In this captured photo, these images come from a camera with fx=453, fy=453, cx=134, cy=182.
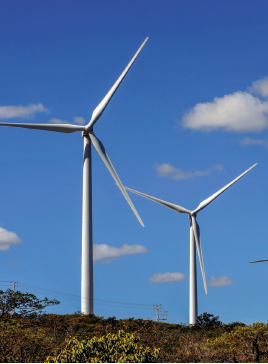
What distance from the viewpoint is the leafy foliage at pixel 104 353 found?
17109 mm

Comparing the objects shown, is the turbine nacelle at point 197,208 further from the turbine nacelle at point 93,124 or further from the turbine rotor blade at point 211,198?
the turbine nacelle at point 93,124

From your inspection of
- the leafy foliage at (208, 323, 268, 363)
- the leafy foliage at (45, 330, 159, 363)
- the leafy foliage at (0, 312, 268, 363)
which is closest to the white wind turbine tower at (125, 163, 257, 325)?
the leafy foliage at (0, 312, 268, 363)

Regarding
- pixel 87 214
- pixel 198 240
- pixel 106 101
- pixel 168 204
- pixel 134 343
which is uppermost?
pixel 106 101

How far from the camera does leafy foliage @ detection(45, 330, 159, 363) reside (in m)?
17.1

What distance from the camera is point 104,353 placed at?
1775 cm

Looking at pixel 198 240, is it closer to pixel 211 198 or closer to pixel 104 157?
pixel 211 198

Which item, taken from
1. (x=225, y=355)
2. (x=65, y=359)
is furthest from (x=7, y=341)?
(x=225, y=355)

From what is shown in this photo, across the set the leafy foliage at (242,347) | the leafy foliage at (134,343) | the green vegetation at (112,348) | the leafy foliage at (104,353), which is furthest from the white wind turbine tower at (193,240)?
the leafy foliage at (104,353)

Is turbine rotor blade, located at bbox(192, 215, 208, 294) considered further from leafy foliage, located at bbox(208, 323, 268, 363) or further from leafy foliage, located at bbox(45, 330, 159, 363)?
leafy foliage, located at bbox(45, 330, 159, 363)

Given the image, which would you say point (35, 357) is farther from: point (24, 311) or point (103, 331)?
point (24, 311)

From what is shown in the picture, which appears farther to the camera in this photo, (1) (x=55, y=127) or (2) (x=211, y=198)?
(2) (x=211, y=198)

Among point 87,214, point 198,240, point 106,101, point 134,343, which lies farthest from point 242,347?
point 198,240

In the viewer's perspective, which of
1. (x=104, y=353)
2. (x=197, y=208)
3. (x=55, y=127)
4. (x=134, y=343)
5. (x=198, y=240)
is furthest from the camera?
(x=197, y=208)

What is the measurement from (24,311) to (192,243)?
2818 centimetres
